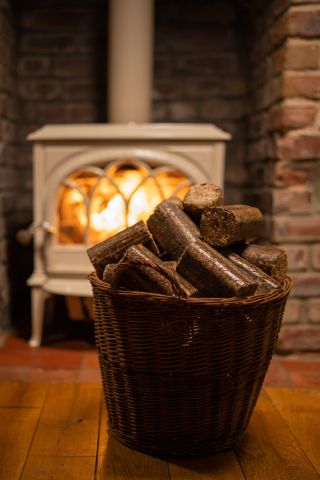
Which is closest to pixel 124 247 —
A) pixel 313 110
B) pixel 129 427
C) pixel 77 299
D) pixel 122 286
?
pixel 122 286

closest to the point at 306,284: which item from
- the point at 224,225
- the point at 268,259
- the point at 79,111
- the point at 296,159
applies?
the point at 296,159

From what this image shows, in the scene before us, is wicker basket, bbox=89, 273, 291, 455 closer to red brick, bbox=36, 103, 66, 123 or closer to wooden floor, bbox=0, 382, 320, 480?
wooden floor, bbox=0, 382, 320, 480

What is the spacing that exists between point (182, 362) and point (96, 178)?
1069mm

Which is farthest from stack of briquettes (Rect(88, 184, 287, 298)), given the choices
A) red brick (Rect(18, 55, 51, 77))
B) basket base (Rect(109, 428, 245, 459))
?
red brick (Rect(18, 55, 51, 77))

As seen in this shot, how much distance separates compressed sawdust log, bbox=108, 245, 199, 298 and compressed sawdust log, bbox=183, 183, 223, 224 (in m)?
0.21

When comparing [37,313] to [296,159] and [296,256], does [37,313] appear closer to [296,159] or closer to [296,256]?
[296,256]

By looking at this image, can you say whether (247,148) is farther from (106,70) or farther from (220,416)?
(220,416)

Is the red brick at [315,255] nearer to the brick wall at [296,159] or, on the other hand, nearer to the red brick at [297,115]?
the brick wall at [296,159]

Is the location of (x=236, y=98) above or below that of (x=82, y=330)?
above

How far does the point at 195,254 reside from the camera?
1.43 metres

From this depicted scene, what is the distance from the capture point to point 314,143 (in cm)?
217

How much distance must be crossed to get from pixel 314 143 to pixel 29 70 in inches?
57.0

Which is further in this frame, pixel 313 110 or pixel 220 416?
pixel 313 110

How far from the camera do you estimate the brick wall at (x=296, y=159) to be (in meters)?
2.13
